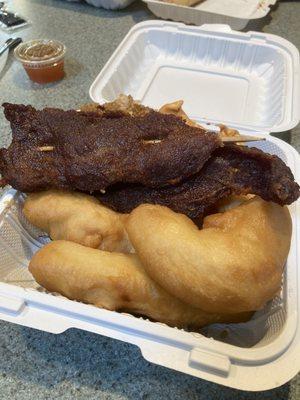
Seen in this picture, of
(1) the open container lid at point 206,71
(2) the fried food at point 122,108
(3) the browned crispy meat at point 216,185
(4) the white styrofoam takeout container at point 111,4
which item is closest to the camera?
(3) the browned crispy meat at point 216,185

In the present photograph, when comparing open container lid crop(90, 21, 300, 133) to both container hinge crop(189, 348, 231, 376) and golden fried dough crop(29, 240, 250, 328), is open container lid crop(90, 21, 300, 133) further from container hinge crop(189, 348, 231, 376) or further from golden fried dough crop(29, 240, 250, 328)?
container hinge crop(189, 348, 231, 376)

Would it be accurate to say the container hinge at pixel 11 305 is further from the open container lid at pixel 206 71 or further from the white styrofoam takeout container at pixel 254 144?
the open container lid at pixel 206 71

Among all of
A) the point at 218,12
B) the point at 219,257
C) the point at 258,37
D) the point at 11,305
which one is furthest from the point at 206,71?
the point at 11,305

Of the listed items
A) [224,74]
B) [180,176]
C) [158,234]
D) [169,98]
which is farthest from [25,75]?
[158,234]

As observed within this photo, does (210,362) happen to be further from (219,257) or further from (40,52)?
(40,52)

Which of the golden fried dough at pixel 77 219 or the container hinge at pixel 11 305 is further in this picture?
the golden fried dough at pixel 77 219

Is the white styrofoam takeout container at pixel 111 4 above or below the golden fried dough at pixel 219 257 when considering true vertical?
above

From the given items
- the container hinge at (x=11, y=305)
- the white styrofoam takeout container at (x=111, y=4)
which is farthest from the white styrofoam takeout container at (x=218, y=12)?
the container hinge at (x=11, y=305)
